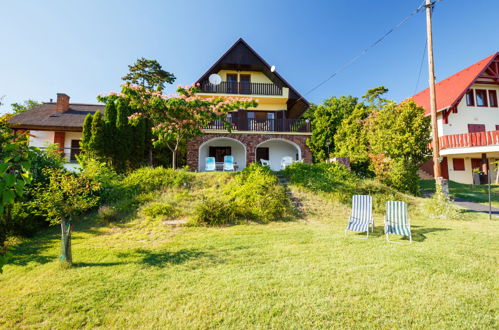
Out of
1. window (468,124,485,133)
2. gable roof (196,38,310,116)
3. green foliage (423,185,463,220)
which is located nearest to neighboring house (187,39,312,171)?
gable roof (196,38,310,116)

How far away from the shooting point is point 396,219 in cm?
610

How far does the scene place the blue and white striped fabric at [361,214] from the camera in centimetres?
612

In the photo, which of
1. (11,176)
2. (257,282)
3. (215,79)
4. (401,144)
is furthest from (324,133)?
(11,176)

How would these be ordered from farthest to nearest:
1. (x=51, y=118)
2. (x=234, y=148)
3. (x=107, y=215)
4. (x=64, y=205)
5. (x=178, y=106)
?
(x=234, y=148), (x=51, y=118), (x=178, y=106), (x=107, y=215), (x=64, y=205)

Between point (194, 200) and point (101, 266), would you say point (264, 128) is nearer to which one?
point (194, 200)

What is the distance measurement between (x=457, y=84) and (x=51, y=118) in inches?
→ 1187

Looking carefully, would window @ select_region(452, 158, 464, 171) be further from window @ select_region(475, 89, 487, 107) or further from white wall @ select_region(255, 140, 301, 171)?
white wall @ select_region(255, 140, 301, 171)

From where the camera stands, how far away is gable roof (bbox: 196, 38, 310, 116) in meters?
16.3

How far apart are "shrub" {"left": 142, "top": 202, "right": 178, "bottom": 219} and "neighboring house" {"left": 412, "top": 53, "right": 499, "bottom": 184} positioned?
18.0 metres

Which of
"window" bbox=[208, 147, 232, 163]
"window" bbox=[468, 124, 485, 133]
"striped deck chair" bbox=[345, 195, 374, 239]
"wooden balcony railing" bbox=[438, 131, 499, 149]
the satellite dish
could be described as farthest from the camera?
"window" bbox=[468, 124, 485, 133]

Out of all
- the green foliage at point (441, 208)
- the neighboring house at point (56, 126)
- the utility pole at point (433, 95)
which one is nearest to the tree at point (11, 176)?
the green foliage at point (441, 208)

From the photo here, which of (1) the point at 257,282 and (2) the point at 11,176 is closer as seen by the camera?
(2) the point at 11,176

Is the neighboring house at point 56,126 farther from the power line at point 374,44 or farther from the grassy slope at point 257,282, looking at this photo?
the power line at point 374,44

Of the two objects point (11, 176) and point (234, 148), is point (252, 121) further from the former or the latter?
point (11, 176)
